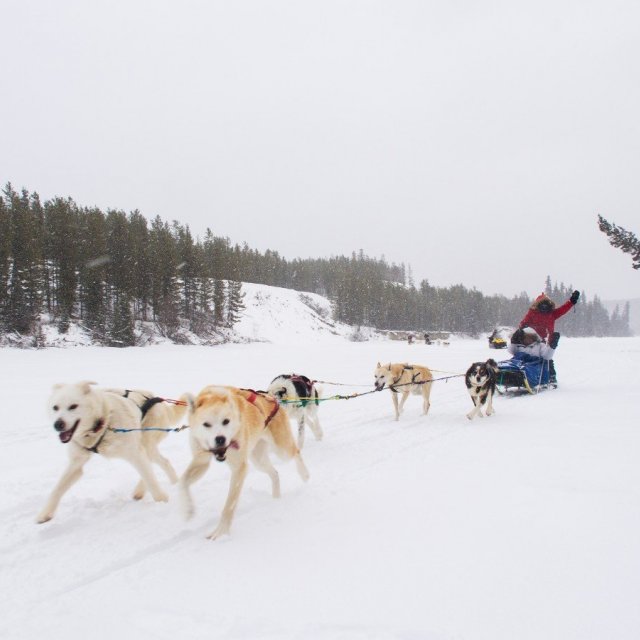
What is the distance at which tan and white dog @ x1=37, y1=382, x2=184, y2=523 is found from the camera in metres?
3.10

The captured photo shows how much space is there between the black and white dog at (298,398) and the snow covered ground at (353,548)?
36 centimetres

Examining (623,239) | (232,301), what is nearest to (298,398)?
(623,239)

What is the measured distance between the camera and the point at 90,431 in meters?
3.21

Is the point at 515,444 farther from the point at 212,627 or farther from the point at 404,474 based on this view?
the point at 212,627

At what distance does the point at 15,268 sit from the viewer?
26.2 meters

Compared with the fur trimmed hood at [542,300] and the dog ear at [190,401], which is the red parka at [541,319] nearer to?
the fur trimmed hood at [542,300]

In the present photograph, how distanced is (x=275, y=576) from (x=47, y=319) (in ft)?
110

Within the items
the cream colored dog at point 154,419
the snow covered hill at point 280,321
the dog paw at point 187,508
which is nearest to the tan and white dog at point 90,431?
the cream colored dog at point 154,419

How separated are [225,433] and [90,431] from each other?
4.02ft

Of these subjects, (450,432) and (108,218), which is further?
(108,218)

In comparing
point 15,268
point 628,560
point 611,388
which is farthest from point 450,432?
point 15,268

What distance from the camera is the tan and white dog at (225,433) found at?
283 centimetres

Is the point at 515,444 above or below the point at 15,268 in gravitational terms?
below

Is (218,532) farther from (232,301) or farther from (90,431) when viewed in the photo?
(232,301)
